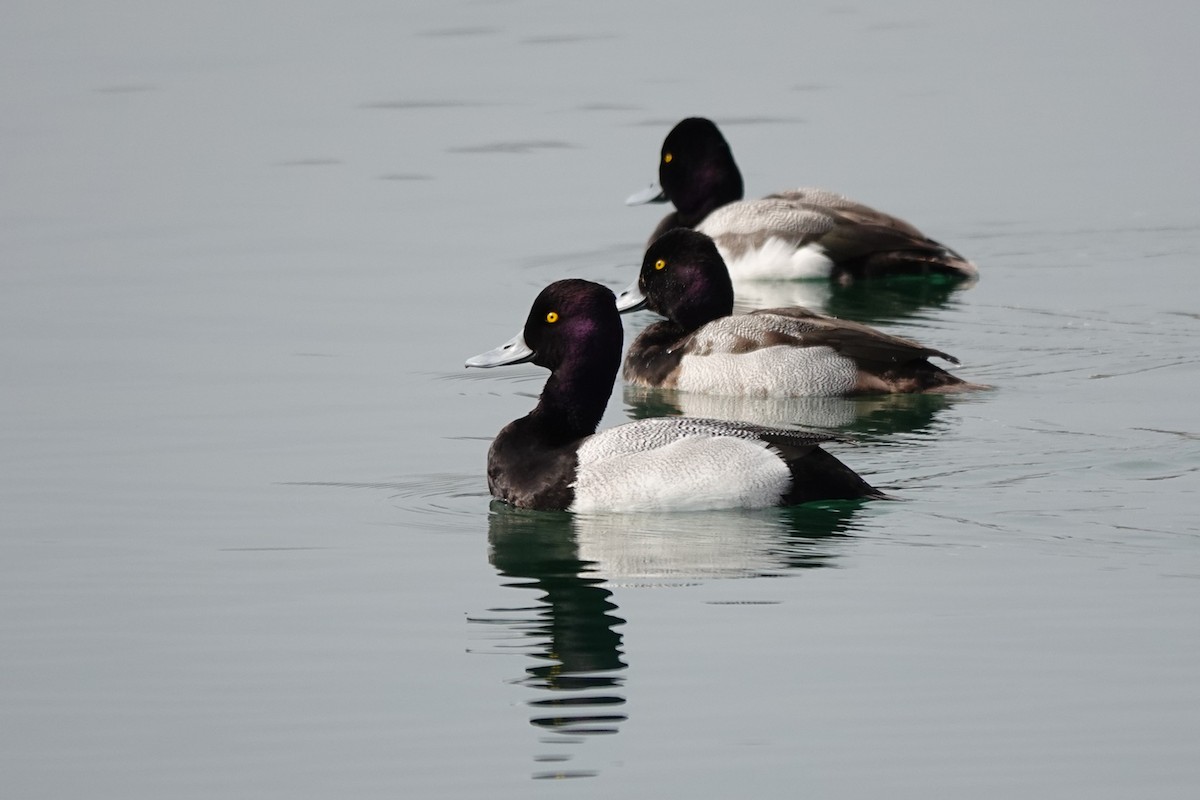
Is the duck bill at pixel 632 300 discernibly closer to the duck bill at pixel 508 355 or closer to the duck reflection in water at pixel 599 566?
the duck bill at pixel 508 355

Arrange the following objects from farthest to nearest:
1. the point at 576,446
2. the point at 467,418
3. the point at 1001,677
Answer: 1. the point at 467,418
2. the point at 576,446
3. the point at 1001,677

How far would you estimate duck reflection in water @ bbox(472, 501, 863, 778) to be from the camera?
777 centimetres

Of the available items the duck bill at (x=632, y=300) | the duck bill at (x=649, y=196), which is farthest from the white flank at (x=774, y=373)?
the duck bill at (x=649, y=196)

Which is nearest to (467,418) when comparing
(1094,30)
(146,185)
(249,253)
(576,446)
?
(576,446)

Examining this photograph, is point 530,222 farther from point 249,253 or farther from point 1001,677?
point 1001,677

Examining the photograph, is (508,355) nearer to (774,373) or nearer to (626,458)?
(626,458)

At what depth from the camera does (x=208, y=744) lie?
7.42 m

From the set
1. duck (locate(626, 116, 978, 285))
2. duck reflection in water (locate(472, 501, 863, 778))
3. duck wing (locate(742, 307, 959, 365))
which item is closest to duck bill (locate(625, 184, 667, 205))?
duck (locate(626, 116, 978, 285))

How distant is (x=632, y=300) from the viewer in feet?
45.1

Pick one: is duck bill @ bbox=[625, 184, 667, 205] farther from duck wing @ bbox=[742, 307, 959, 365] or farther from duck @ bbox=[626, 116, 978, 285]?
duck wing @ bbox=[742, 307, 959, 365]

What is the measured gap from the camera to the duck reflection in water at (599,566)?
25.5ft

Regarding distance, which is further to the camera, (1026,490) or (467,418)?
(467,418)

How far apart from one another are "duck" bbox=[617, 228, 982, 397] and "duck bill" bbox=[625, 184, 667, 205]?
4217 mm

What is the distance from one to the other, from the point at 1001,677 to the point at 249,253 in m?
9.90
